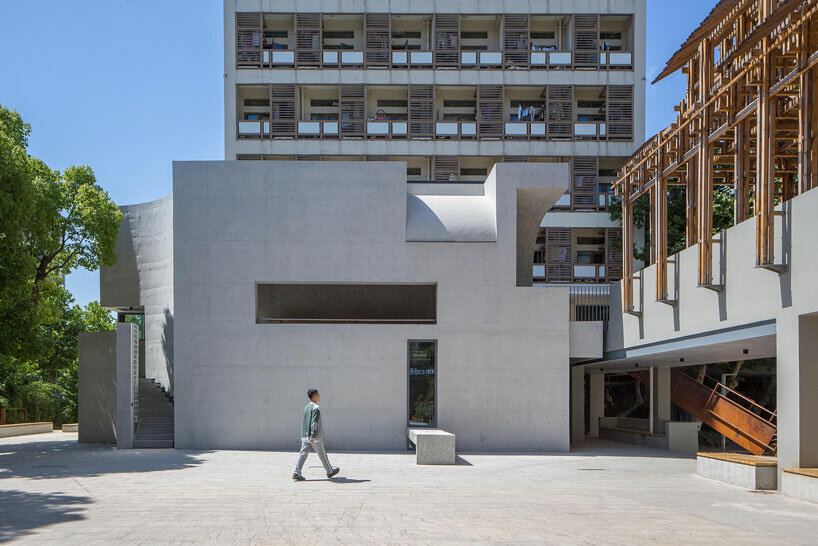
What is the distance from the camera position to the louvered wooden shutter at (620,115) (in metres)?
35.2

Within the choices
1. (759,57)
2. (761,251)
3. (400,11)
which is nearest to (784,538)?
(761,251)

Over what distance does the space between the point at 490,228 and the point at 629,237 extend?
150 inches

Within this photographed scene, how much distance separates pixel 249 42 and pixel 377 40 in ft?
19.8

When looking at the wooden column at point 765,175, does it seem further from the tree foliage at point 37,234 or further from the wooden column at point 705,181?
the tree foliage at point 37,234

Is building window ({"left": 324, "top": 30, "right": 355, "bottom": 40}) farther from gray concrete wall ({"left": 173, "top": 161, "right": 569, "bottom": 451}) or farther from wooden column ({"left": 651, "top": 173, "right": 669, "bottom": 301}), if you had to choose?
wooden column ({"left": 651, "top": 173, "right": 669, "bottom": 301})

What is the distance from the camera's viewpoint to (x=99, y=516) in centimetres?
998

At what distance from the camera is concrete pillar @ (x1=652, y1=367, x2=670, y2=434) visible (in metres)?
22.9

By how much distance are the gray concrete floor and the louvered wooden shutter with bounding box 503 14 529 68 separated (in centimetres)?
2318

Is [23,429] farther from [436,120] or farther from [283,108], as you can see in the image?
[436,120]

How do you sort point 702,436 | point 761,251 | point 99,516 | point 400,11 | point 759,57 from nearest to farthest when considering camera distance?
1. point 99,516
2. point 761,251
3. point 759,57
4. point 702,436
5. point 400,11

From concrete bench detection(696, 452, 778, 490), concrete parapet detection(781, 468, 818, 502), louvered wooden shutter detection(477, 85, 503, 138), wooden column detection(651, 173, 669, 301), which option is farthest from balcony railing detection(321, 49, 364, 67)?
concrete parapet detection(781, 468, 818, 502)

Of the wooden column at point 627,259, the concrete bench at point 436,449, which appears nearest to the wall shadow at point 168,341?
the concrete bench at point 436,449

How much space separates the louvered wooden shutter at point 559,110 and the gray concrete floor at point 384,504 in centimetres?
2127

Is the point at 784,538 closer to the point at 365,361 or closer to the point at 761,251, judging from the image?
the point at 761,251
